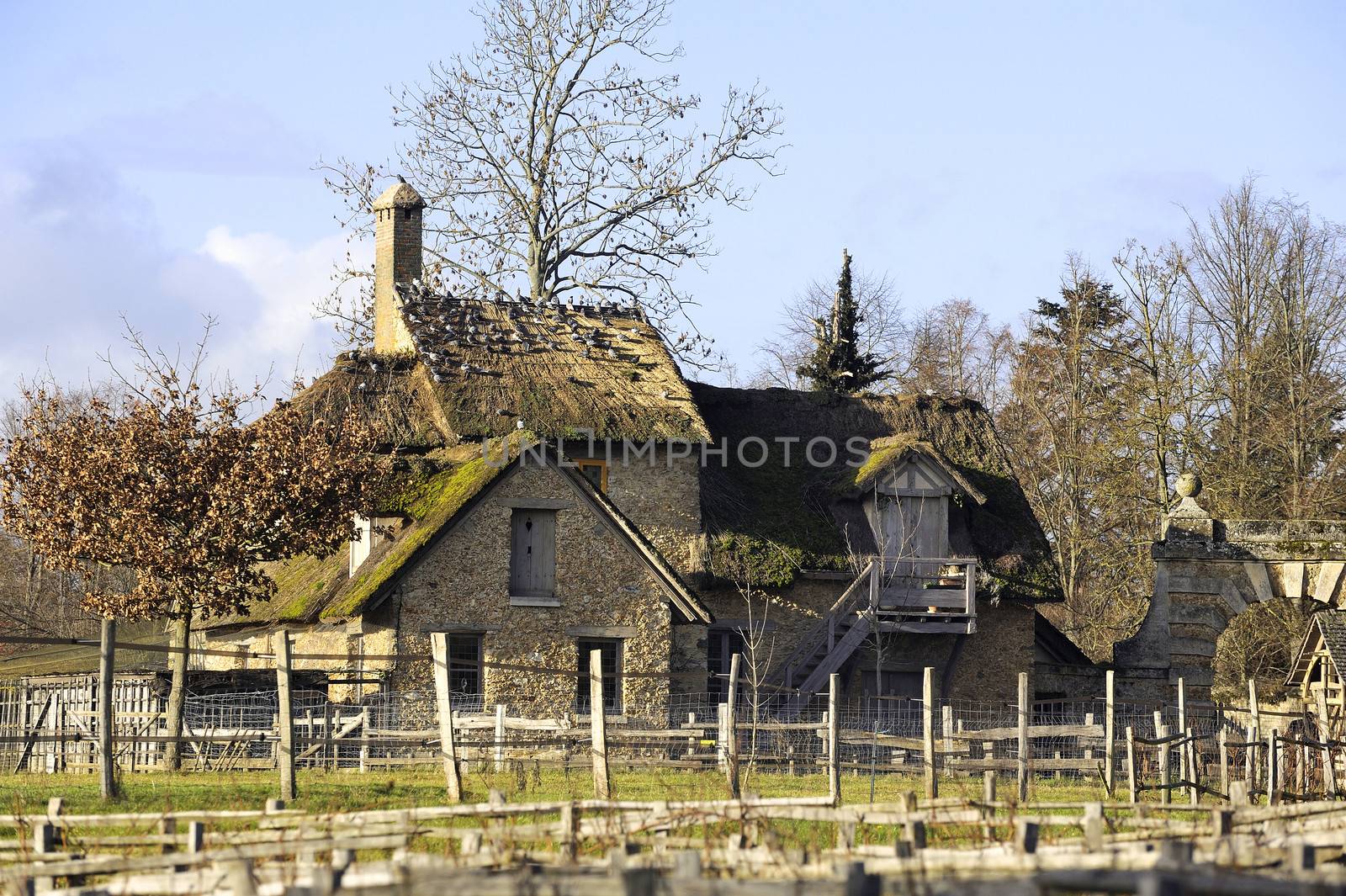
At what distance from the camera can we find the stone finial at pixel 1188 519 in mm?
27359

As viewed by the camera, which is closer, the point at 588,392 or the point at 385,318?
the point at 588,392

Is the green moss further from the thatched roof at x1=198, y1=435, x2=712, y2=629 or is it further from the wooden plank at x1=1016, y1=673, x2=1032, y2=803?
the wooden plank at x1=1016, y1=673, x2=1032, y2=803

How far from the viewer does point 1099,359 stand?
41.2 metres

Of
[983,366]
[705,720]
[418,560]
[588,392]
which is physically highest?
[983,366]

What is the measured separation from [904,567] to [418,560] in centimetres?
983

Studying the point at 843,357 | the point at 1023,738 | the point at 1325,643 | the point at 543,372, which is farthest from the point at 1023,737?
the point at 843,357

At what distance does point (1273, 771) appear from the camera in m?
17.7

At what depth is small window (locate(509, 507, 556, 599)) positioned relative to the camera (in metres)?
26.2

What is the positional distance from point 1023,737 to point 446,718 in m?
6.19

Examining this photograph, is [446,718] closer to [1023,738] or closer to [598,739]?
[598,739]

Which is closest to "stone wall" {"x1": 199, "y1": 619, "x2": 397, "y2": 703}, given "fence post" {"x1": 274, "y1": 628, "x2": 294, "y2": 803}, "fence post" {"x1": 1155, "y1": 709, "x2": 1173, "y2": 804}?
"fence post" {"x1": 274, "y1": 628, "x2": 294, "y2": 803}

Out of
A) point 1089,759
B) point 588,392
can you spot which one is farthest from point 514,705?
point 1089,759

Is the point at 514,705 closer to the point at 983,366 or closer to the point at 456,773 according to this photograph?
the point at 456,773

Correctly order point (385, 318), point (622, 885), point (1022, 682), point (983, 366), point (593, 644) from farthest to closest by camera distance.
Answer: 1. point (983, 366)
2. point (385, 318)
3. point (593, 644)
4. point (1022, 682)
5. point (622, 885)
